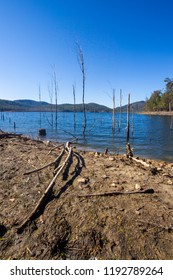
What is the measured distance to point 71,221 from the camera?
3.16m

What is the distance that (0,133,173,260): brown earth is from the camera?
265 centimetres

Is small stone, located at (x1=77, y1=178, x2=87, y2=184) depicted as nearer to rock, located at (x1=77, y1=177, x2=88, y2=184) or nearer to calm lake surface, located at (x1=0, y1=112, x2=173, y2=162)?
rock, located at (x1=77, y1=177, x2=88, y2=184)

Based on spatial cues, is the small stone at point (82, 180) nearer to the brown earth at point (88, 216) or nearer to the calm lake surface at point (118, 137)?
the brown earth at point (88, 216)

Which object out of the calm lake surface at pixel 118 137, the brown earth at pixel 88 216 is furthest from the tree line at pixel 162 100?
the brown earth at pixel 88 216

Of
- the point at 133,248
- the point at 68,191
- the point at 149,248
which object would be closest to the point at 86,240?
the point at 133,248

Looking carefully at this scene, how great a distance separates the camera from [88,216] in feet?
10.6

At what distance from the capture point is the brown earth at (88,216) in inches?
104

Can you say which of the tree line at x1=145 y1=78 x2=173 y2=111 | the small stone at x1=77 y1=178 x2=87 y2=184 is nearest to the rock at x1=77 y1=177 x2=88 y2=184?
the small stone at x1=77 y1=178 x2=87 y2=184

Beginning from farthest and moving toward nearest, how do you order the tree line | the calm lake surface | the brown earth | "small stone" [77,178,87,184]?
the tree line → the calm lake surface → "small stone" [77,178,87,184] → the brown earth

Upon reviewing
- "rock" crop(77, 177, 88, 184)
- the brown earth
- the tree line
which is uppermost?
the tree line

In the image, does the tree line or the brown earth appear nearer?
the brown earth
